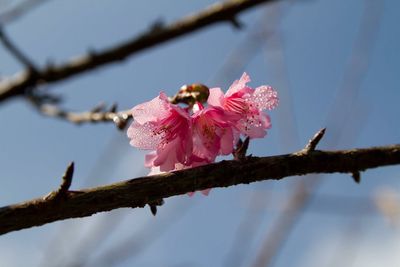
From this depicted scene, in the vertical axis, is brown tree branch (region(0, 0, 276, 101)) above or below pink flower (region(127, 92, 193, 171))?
above

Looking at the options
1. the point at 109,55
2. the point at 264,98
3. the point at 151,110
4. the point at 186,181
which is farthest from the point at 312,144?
the point at 109,55

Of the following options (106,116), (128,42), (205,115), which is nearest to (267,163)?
(205,115)

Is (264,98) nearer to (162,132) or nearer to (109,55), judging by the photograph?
(162,132)

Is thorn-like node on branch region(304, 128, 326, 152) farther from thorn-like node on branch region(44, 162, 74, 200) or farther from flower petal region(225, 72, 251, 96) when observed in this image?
thorn-like node on branch region(44, 162, 74, 200)

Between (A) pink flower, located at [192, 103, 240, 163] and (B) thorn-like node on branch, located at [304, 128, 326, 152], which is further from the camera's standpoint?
(A) pink flower, located at [192, 103, 240, 163]

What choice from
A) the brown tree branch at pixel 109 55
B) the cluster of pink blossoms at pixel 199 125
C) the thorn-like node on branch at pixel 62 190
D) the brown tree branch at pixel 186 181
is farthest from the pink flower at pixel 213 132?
the brown tree branch at pixel 109 55

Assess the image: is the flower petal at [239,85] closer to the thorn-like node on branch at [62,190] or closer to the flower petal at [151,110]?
the flower petal at [151,110]

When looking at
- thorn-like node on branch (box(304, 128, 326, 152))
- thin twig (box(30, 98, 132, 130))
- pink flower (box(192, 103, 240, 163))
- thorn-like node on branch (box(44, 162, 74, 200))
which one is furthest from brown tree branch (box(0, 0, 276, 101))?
thorn-like node on branch (box(44, 162, 74, 200))
